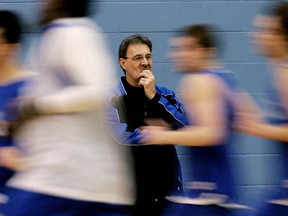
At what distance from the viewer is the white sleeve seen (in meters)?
3.73

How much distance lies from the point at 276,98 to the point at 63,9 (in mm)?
1075

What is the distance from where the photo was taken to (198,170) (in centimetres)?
462

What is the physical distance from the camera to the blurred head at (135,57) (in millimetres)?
6113

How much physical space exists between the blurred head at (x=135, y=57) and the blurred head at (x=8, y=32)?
1485 millimetres

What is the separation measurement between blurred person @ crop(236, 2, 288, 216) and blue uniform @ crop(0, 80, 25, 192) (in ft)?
3.45

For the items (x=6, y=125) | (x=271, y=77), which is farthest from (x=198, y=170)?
(x=6, y=125)

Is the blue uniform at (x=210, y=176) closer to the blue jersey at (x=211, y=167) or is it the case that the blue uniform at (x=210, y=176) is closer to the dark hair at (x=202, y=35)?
the blue jersey at (x=211, y=167)

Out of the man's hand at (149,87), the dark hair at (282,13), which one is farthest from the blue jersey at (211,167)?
the man's hand at (149,87)

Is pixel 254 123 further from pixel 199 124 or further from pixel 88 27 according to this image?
pixel 88 27

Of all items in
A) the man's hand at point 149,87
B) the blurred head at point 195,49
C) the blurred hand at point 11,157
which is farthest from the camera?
the man's hand at point 149,87

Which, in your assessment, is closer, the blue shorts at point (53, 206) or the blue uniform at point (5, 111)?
the blue shorts at point (53, 206)

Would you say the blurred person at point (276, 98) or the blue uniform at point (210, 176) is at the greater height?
the blurred person at point (276, 98)

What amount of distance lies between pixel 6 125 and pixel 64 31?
0.76 meters

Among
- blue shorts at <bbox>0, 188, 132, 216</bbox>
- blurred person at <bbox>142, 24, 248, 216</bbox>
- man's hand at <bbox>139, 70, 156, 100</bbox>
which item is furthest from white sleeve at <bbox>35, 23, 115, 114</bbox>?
man's hand at <bbox>139, 70, 156, 100</bbox>
